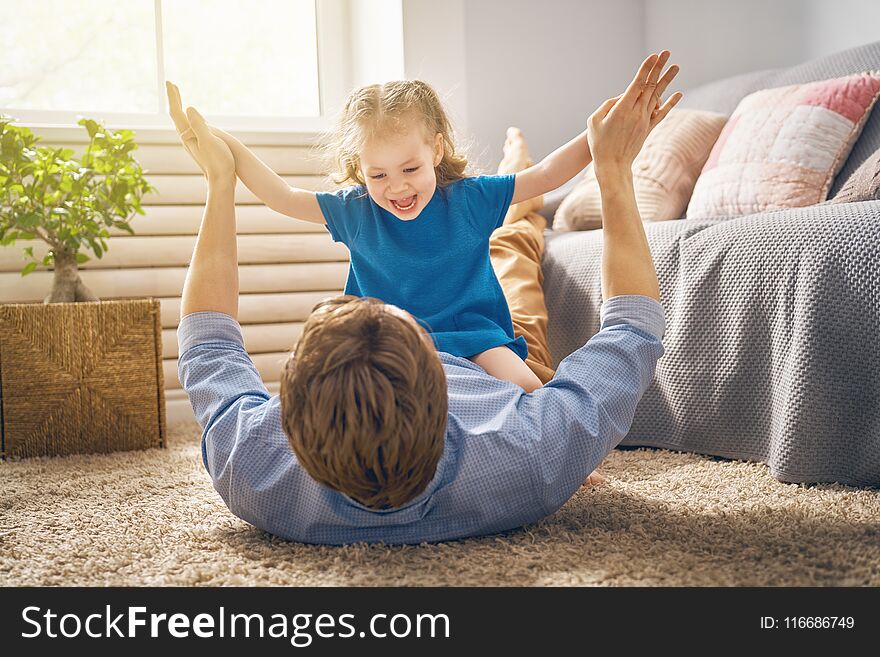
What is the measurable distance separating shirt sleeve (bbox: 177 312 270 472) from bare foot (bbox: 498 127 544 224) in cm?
114

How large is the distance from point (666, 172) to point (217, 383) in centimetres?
145

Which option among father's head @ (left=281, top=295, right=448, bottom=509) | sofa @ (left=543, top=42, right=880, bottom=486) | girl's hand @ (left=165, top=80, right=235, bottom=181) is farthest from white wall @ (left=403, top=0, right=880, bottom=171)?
father's head @ (left=281, top=295, right=448, bottom=509)

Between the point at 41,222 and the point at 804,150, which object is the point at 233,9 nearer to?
the point at 41,222

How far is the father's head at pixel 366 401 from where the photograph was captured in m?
0.87

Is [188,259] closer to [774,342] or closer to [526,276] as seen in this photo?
[526,276]

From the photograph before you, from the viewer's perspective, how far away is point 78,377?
6.45 ft

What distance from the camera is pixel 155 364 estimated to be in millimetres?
2043

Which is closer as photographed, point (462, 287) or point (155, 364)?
point (462, 287)

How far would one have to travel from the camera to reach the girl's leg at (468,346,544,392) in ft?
4.68

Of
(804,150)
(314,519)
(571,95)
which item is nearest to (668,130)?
(804,150)

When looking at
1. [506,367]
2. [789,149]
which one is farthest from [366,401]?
[789,149]

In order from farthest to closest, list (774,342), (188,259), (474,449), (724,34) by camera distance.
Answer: (724,34) < (188,259) < (774,342) < (474,449)

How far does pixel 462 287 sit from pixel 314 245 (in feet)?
4.18

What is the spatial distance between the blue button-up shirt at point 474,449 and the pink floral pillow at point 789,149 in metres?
0.93
